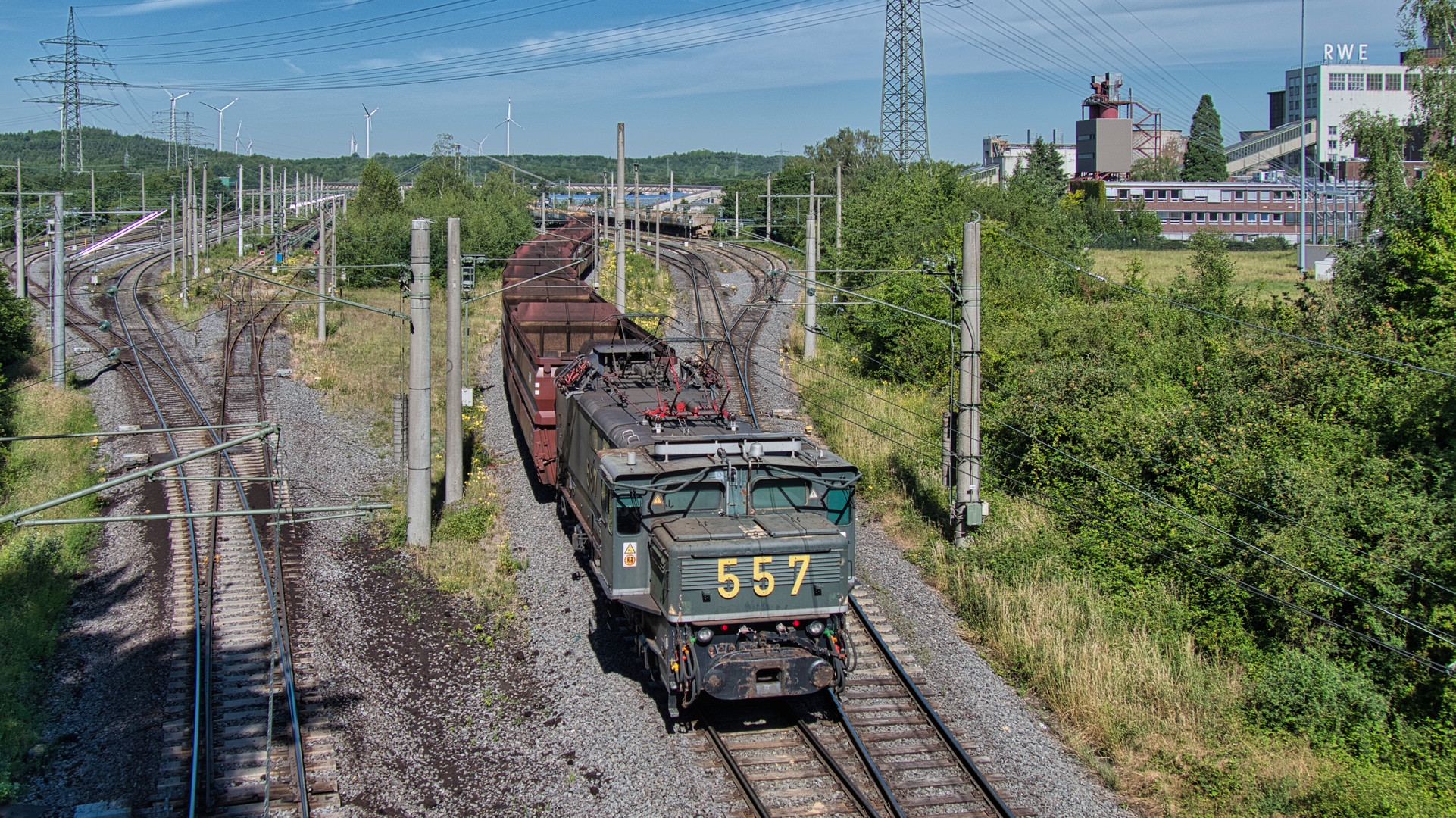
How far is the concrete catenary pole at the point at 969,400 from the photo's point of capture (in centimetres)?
1712

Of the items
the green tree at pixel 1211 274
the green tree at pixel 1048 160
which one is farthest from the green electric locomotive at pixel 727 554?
the green tree at pixel 1048 160

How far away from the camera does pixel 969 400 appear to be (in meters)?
17.4

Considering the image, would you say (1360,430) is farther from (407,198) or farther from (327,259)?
(407,198)

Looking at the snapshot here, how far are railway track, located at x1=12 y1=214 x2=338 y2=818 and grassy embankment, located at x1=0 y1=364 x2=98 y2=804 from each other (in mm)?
1412

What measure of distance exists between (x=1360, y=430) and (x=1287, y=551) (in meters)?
5.40

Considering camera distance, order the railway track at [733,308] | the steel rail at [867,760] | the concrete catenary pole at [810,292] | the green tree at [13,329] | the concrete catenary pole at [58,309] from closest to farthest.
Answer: the steel rail at [867,760], the railway track at [733,308], the concrete catenary pole at [58,309], the green tree at [13,329], the concrete catenary pole at [810,292]

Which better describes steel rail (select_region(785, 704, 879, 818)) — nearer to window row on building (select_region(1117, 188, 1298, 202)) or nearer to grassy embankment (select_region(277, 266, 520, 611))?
grassy embankment (select_region(277, 266, 520, 611))

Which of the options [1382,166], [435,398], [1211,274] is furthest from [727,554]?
[1382,166]

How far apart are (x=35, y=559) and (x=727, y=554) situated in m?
12.4

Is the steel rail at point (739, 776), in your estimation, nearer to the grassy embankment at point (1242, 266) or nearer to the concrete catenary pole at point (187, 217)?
the grassy embankment at point (1242, 266)

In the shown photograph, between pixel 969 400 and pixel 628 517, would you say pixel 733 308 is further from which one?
pixel 628 517

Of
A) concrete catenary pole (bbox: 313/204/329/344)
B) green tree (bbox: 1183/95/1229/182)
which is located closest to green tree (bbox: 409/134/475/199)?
concrete catenary pole (bbox: 313/204/329/344)

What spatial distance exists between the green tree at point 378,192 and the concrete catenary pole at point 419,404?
44613 mm

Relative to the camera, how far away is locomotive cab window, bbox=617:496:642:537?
11.4 m
